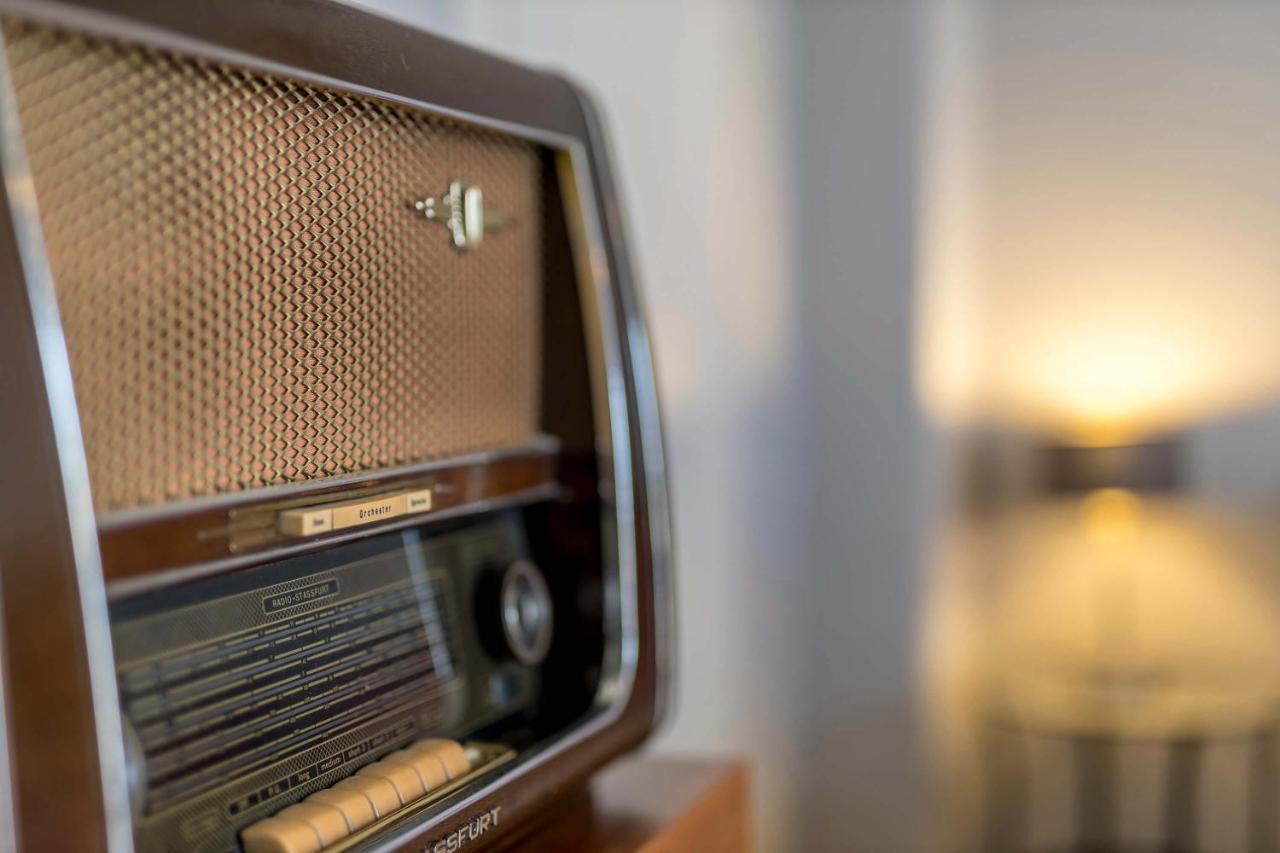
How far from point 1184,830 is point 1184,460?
817 millimetres

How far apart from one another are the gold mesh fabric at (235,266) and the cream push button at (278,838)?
158 millimetres

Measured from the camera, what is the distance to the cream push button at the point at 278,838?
0.55 m

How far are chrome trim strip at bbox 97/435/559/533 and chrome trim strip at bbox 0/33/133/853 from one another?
45mm

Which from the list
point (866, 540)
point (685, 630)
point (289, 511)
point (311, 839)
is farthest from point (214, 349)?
point (866, 540)

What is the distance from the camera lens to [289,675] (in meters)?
0.58

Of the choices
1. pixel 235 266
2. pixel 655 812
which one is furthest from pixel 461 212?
pixel 655 812

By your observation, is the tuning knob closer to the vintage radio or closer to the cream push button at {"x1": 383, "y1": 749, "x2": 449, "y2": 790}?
the vintage radio

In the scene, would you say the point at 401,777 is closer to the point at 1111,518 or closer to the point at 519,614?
the point at 519,614

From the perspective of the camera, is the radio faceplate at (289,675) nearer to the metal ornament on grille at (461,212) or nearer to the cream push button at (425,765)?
the cream push button at (425,765)

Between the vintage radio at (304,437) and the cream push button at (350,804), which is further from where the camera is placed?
the cream push button at (350,804)

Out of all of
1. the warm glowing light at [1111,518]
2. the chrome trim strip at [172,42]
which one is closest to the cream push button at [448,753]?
the chrome trim strip at [172,42]

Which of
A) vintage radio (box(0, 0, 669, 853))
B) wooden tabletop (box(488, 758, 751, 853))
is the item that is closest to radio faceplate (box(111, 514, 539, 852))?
vintage radio (box(0, 0, 669, 853))

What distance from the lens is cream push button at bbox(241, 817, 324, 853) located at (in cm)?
55

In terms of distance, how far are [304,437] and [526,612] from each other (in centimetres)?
25
